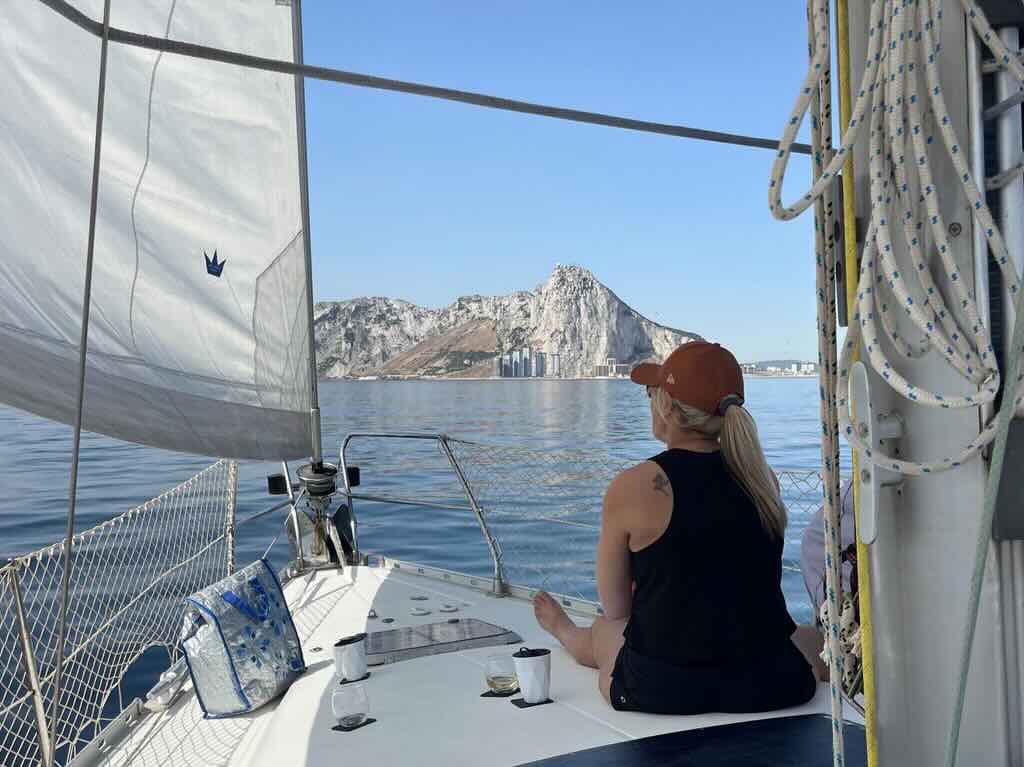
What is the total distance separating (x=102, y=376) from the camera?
1.96m

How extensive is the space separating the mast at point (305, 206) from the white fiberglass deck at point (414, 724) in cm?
88

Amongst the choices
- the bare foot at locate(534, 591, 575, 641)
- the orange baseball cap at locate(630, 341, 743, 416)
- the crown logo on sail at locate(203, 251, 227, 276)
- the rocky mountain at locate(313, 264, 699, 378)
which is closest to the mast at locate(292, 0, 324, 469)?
the crown logo on sail at locate(203, 251, 227, 276)

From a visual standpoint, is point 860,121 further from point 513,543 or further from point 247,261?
point 513,543

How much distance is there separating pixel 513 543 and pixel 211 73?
5033 millimetres

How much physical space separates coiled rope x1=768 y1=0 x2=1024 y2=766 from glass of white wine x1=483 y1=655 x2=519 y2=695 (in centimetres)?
119

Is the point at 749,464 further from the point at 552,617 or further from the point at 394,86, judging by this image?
the point at 394,86

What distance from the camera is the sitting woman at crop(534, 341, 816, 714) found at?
173 cm

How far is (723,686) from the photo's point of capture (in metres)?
1.75

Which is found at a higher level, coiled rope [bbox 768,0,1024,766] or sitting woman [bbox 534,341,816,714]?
coiled rope [bbox 768,0,1024,766]

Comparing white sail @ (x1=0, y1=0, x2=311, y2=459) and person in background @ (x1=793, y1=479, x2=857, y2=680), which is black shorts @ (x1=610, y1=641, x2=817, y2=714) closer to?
person in background @ (x1=793, y1=479, x2=857, y2=680)

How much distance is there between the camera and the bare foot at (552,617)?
2.21 metres

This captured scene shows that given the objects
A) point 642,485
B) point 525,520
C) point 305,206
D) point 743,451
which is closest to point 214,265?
point 305,206

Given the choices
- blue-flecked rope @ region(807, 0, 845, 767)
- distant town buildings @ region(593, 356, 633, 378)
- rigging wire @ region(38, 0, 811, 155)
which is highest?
distant town buildings @ region(593, 356, 633, 378)

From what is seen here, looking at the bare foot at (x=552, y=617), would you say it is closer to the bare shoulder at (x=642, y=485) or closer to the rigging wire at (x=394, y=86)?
the bare shoulder at (x=642, y=485)
